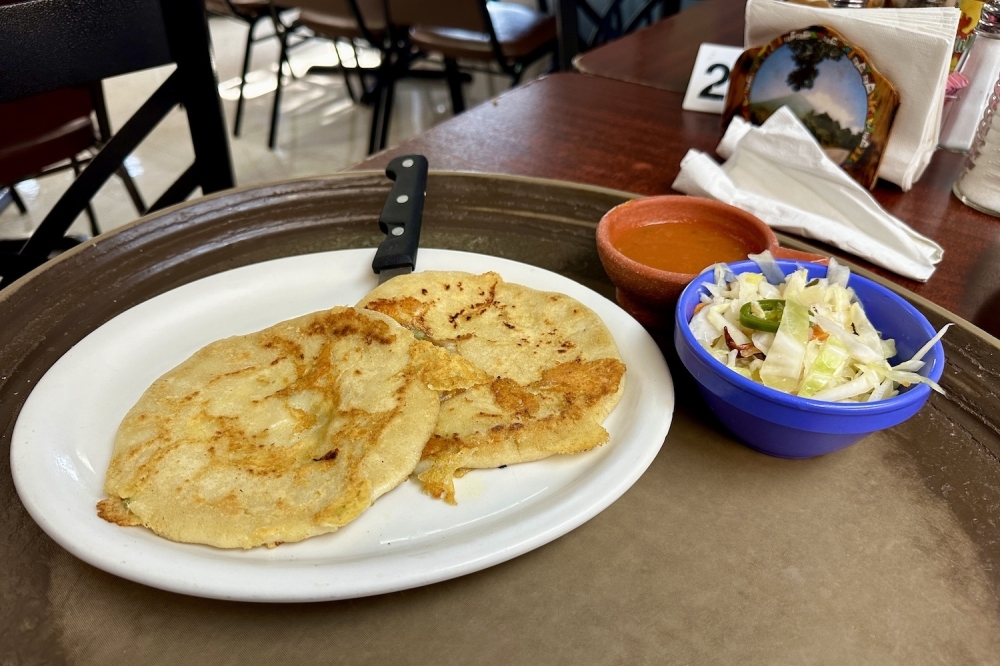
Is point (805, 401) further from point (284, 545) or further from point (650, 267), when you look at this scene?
point (284, 545)

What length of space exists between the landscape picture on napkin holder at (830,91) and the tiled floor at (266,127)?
3.19 metres

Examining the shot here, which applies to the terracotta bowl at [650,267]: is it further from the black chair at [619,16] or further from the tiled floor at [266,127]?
the black chair at [619,16]

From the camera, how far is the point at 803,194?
1743 millimetres

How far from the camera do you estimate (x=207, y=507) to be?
958 mm

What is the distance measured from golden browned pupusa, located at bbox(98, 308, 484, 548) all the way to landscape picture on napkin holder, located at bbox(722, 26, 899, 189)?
1346 millimetres

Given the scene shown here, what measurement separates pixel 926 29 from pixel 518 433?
4.83 feet

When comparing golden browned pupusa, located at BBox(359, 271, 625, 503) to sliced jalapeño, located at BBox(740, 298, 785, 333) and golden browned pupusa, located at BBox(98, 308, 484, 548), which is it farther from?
sliced jalapeño, located at BBox(740, 298, 785, 333)

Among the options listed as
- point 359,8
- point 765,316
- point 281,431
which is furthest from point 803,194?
point 359,8

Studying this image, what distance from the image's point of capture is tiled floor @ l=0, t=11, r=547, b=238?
190 inches

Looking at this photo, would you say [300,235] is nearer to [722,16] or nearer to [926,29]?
[926,29]

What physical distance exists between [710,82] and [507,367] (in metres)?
1.72

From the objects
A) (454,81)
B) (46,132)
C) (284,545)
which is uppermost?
(284,545)

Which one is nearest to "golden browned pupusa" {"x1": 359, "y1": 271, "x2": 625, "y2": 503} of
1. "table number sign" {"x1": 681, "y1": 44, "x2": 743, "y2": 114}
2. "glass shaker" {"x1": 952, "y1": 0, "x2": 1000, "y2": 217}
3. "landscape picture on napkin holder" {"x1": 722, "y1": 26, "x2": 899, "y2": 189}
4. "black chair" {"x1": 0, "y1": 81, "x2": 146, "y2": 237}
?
"landscape picture on napkin holder" {"x1": 722, "y1": 26, "x2": 899, "y2": 189}

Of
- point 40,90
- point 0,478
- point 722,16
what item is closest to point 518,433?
point 0,478
